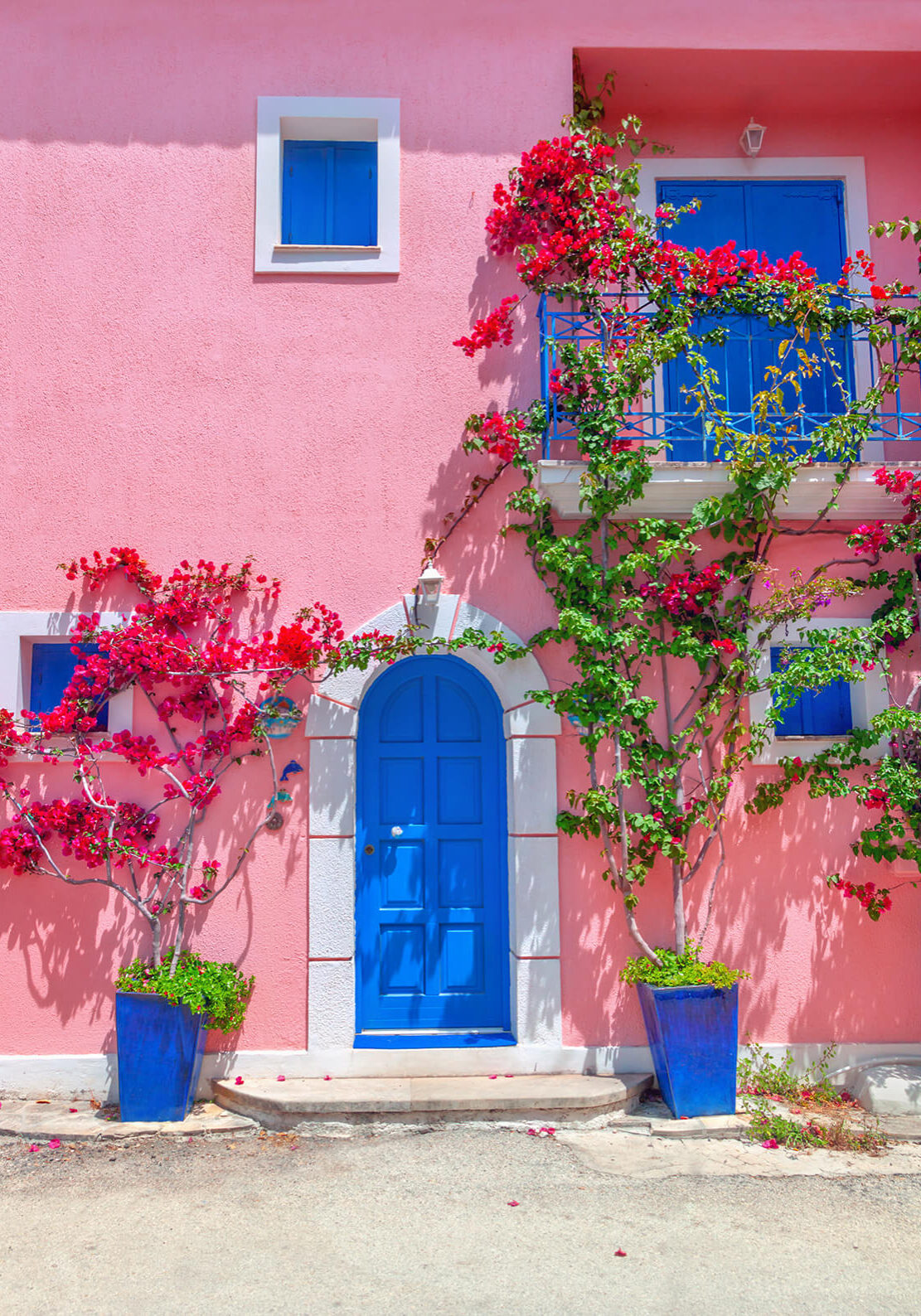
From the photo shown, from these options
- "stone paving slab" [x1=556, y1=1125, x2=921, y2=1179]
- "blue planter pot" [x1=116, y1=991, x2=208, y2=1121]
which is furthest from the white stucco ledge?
"blue planter pot" [x1=116, y1=991, x2=208, y2=1121]

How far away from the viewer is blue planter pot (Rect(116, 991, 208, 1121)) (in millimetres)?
4973

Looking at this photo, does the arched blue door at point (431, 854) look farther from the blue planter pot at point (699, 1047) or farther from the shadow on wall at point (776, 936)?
the blue planter pot at point (699, 1047)

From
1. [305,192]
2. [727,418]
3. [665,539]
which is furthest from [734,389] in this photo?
[305,192]

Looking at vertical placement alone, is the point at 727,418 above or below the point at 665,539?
above

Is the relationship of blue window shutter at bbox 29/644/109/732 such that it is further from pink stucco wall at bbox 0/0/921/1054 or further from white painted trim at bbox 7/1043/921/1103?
white painted trim at bbox 7/1043/921/1103

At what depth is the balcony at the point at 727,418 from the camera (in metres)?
5.52

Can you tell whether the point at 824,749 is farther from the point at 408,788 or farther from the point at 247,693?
the point at 247,693

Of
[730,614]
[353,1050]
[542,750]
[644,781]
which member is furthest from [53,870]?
[730,614]

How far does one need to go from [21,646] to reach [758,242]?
17.4 ft

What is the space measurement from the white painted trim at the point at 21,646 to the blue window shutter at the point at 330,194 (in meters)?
2.67

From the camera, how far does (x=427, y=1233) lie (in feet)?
12.8

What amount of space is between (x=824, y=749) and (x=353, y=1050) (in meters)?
3.18

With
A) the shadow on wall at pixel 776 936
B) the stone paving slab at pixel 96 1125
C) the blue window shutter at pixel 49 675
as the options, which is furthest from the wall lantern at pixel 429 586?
the stone paving slab at pixel 96 1125

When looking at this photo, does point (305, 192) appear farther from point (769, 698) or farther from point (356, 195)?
point (769, 698)
